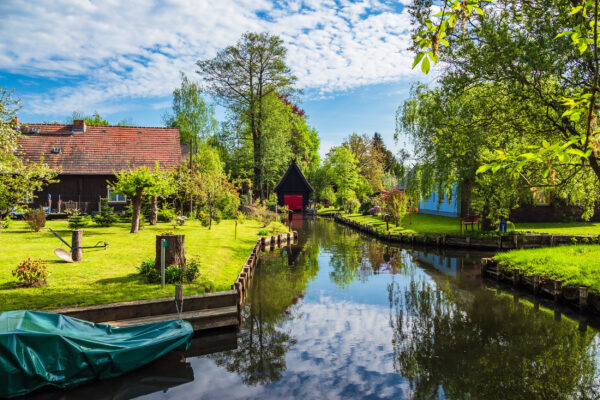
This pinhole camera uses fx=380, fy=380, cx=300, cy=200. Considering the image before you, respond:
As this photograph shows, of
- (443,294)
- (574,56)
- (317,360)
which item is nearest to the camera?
(317,360)

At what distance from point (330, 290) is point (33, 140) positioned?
2918 cm

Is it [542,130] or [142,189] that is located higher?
[542,130]

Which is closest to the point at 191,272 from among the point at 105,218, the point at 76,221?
the point at 76,221

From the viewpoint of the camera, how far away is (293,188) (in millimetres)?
47812

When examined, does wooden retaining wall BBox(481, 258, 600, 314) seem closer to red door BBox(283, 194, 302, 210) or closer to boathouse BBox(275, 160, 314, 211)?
boathouse BBox(275, 160, 314, 211)

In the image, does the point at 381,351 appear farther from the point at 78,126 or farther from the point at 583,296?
the point at 78,126

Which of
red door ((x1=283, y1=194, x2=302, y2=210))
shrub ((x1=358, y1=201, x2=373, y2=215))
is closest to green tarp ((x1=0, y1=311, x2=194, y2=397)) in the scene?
shrub ((x1=358, y1=201, x2=373, y2=215))

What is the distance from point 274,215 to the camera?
33375 millimetres

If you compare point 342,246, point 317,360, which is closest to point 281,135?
point 342,246

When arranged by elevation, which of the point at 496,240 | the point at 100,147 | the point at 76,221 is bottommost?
the point at 496,240

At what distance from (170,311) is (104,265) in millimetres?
4713

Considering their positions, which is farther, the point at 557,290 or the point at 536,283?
the point at 536,283

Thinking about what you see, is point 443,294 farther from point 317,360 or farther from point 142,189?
point 142,189

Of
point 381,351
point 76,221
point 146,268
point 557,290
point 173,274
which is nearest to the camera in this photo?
point 381,351
